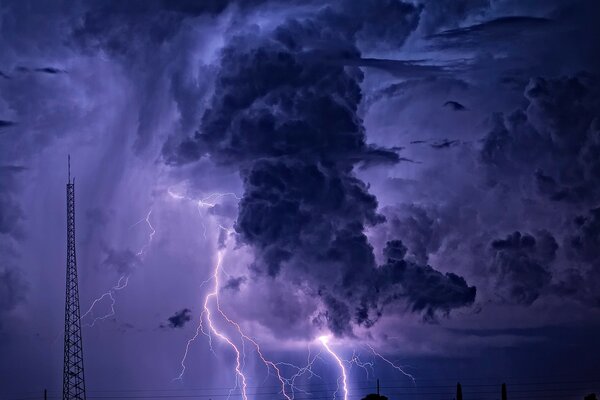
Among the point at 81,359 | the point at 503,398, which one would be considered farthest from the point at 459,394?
the point at 81,359

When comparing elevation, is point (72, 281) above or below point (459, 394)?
above

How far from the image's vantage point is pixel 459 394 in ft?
386

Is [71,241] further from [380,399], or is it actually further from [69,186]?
[380,399]

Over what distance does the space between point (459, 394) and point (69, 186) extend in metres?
34.8

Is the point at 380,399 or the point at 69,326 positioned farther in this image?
the point at 380,399

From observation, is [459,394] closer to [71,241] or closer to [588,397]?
[588,397]

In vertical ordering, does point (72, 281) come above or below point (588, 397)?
above

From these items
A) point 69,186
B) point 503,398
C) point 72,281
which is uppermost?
point 69,186

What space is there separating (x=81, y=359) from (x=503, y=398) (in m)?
33.1

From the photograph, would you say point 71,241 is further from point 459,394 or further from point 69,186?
point 459,394

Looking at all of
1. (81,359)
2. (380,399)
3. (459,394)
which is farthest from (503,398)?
(81,359)

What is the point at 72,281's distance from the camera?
118m

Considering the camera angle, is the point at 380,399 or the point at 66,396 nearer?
the point at 66,396

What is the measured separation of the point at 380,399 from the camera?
126188 mm
